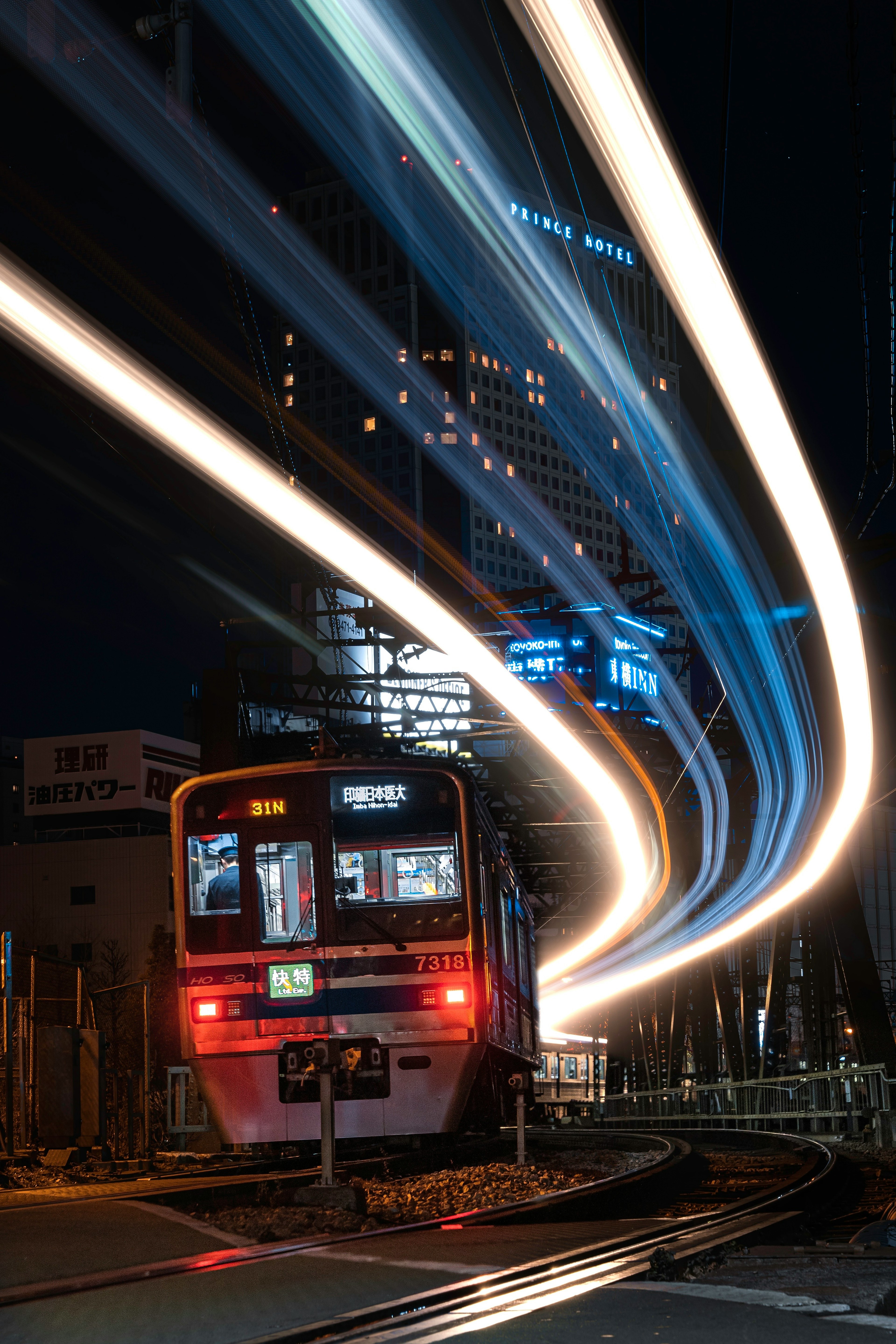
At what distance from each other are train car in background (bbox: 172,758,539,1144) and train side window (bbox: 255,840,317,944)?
1cm

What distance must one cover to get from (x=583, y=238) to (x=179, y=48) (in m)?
153

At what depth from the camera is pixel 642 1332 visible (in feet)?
14.4

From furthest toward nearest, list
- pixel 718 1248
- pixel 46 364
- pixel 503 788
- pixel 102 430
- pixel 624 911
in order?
pixel 624 911 → pixel 503 788 → pixel 102 430 → pixel 46 364 → pixel 718 1248

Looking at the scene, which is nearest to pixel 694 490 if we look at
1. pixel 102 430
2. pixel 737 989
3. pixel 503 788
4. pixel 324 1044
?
pixel 737 989

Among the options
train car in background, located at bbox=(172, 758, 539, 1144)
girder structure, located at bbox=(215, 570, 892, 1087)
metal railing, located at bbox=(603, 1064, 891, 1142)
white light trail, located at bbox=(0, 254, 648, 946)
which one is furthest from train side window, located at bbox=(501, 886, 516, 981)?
white light trail, located at bbox=(0, 254, 648, 946)

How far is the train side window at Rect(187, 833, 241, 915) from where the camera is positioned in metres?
12.4

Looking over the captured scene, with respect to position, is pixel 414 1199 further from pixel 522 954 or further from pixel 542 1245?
pixel 522 954

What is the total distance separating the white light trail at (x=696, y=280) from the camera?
9125mm

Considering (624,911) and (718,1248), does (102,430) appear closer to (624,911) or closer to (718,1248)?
(718,1248)

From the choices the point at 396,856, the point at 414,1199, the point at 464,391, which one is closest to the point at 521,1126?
the point at 396,856

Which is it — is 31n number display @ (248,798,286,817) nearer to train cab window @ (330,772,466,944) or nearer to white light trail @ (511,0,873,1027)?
train cab window @ (330,772,466,944)

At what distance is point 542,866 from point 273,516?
28.7 meters

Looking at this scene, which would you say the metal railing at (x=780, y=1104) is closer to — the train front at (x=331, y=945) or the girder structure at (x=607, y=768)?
the girder structure at (x=607, y=768)

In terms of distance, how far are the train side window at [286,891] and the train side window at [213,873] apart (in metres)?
0.20
